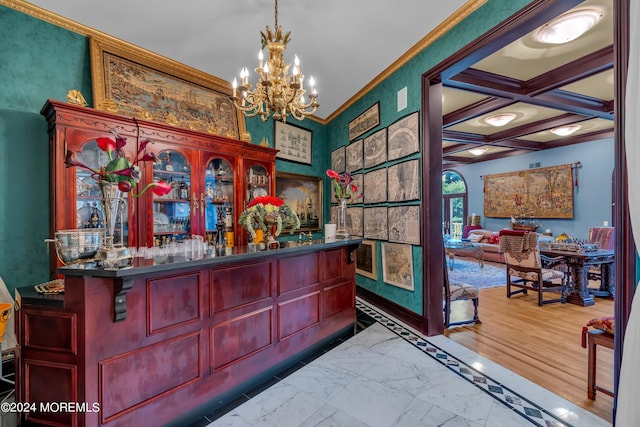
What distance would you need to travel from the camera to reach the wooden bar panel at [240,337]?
2096 millimetres

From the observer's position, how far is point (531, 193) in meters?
8.36

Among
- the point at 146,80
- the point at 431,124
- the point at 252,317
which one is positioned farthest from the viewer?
the point at 146,80

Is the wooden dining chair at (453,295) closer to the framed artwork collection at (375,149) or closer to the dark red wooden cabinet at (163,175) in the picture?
the framed artwork collection at (375,149)

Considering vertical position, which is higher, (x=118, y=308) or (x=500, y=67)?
(x=500, y=67)

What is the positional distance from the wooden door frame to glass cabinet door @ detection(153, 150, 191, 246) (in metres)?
2.89

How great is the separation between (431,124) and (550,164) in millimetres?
7262

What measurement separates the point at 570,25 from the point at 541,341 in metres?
3.23

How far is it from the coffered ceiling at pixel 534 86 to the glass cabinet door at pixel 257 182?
2.75 m

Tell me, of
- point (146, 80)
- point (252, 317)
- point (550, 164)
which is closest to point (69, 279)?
point (252, 317)

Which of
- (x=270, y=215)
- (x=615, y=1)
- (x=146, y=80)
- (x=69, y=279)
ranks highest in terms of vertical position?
(x=146, y=80)

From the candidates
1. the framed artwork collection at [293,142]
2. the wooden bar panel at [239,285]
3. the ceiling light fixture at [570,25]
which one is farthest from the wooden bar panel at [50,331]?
the ceiling light fixture at [570,25]

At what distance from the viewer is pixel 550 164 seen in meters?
8.04

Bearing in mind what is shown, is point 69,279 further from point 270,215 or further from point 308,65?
point 308,65

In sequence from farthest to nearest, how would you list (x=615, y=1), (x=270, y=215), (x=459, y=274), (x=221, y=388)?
1. (x=459, y=274)
2. (x=270, y=215)
3. (x=221, y=388)
4. (x=615, y=1)
